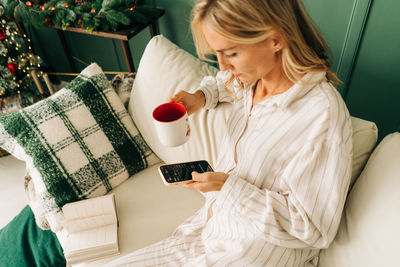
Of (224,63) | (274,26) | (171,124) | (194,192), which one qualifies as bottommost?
(194,192)

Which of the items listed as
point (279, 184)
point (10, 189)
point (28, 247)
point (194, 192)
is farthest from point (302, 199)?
point (10, 189)

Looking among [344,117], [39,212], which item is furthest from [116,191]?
[344,117]

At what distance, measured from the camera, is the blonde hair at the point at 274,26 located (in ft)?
2.22

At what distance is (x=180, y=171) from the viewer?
37.5 inches

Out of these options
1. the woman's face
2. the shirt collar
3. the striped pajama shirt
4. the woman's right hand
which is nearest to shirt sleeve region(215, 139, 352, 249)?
the striped pajama shirt

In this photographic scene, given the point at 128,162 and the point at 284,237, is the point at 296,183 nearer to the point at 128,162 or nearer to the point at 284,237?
the point at 284,237

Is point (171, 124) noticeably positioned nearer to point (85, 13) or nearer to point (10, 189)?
point (85, 13)

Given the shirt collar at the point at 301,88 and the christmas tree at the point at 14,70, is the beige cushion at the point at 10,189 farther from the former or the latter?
the shirt collar at the point at 301,88

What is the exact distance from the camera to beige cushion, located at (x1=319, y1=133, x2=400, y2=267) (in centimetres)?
67

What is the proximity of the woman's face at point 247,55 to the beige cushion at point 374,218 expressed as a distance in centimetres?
37

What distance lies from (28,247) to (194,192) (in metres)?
0.88

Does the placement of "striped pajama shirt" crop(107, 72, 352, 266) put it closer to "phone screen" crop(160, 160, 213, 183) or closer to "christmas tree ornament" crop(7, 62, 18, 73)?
"phone screen" crop(160, 160, 213, 183)

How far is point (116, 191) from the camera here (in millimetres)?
1309

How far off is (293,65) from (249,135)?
252mm
